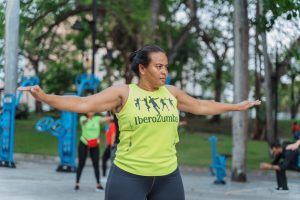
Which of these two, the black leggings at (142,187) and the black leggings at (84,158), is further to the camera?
the black leggings at (84,158)

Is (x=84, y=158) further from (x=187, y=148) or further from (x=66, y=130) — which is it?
(x=187, y=148)

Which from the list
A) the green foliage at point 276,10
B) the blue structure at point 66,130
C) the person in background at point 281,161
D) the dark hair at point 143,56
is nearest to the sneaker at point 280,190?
the person in background at point 281,161

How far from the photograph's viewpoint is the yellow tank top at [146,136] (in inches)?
161

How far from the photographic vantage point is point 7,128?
1698 cm

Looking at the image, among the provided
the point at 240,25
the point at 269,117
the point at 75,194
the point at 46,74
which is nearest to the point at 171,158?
the point at 75,194

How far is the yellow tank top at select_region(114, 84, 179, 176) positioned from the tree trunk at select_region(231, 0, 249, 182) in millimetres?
11512

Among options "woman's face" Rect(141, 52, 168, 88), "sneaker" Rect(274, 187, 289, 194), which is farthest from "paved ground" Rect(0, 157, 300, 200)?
"woman's face" Rect(141, 52, 168, 88)

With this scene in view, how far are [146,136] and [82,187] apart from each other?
28.7 feet

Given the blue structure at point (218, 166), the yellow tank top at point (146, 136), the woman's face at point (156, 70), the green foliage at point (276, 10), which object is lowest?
the blue structure at point (218, 166)

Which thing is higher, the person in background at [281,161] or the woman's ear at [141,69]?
the woman's ear at [141,69]

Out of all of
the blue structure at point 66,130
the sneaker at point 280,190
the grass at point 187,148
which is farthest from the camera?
the grass at point 187,148

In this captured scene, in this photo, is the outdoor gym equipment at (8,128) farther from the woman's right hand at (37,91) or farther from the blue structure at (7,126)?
the woman's right hand at (37,91)

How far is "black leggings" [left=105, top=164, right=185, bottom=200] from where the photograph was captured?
4059 mm

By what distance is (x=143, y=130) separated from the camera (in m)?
4.09
